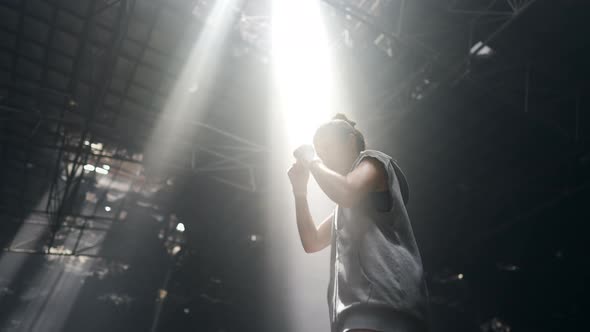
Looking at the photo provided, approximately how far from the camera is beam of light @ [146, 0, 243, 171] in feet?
17.6

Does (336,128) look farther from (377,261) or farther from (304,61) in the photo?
(304,61)

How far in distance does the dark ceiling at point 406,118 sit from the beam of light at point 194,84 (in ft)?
0.25

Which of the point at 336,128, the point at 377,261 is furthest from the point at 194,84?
the point at 377,261

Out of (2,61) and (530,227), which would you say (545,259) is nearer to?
(530,227)

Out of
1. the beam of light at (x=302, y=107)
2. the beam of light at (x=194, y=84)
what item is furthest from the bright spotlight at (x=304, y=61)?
the beam of light at (x=194, y=84)

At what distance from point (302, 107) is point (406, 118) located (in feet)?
5.30

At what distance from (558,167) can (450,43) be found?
2.40m

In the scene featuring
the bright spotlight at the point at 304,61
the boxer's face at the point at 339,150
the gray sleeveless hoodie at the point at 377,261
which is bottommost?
the gray sleeveless hoodie at the point at 377,261

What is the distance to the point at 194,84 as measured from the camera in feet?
20.6

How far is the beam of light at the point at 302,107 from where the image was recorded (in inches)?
195

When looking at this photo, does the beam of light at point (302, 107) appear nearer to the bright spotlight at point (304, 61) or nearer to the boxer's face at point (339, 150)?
the bright spotlight at point (304, 61)

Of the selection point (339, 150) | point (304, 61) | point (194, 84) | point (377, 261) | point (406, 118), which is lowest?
point (377, 261)

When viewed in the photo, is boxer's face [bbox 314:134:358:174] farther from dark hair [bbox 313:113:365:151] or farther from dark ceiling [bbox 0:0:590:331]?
dark ceiling [bbox 0:0:590:331]

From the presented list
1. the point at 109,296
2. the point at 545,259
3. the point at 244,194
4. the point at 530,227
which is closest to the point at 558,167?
the point at 530,227
